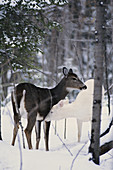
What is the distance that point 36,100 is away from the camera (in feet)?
17.2

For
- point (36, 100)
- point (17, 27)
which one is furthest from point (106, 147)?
point (17, 27)

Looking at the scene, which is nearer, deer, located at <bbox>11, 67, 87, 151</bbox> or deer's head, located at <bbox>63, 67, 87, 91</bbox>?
deer, located at <bbox>11, 67, 87, 151</bbox>

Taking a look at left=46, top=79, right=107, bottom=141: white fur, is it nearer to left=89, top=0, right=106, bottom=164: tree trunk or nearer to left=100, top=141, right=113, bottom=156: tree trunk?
left=100, top=141, right=113, bottom=156: tree trunk

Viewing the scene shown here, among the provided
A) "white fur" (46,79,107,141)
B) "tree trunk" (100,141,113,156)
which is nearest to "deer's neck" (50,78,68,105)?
"white fur" (46,79,107,141)

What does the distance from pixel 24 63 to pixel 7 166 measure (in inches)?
117

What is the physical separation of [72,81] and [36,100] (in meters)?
0.86

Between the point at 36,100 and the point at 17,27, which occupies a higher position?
the point at 17,27

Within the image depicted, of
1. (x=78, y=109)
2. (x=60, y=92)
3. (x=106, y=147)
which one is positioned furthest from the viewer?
(x=60, y=92)

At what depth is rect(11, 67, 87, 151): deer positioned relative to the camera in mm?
5133

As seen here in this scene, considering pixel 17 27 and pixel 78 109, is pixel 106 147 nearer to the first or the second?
pixel 78 109

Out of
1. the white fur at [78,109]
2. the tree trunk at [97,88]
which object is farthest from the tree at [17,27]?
the tree trunk at [97,88]

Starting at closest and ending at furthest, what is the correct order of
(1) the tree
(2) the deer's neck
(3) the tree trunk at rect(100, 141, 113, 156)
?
(3) the tree trunk at rect(100, 141, 113, 156) < (2) the deer's neck < (1) the tree

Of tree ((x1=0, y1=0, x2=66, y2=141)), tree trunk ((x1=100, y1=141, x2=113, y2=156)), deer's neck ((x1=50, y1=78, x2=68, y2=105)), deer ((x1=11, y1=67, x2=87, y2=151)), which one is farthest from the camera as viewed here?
tree ((x1=0, y1=0, x2=66, y2=141))

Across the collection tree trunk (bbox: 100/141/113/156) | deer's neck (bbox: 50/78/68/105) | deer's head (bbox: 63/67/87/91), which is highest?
deer's head (bbox: 63/67/87/91)
